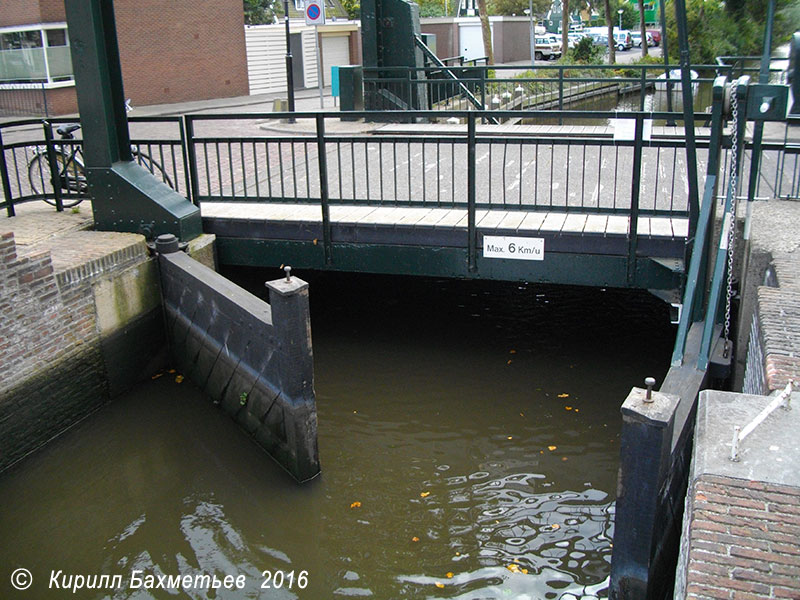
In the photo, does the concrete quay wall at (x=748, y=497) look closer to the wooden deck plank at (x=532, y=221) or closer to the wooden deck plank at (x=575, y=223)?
the wooden deck plank at (x=575, y=223)

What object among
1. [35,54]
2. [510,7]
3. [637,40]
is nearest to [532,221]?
[35,54]

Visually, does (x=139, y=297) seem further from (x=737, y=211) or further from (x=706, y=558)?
(x=706, y=558)

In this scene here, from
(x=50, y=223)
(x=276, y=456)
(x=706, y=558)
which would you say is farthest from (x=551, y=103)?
(x=706, y=558)

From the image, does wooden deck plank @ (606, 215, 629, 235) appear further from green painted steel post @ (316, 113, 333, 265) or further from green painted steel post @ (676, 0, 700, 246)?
green painted steel post @ (316, 113, 333, 265)

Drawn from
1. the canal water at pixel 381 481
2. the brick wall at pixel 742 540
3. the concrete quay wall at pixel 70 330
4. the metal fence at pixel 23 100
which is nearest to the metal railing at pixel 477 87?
the canal water at pixel 381 481

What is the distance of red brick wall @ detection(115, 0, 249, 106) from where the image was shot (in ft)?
92.0

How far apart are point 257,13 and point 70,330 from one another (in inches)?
2031

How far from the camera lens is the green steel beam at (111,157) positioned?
27.5ft

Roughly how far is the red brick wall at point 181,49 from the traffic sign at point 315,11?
35.4 feet

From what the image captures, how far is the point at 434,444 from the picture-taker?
718cm

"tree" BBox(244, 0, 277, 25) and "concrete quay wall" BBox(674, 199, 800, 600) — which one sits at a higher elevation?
"tree" BBox(244, 0, 277, 25)

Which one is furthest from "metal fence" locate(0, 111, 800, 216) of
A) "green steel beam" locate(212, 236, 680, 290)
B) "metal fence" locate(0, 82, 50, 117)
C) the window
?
the window

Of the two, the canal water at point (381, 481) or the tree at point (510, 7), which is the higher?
the tree at point (510, 7)

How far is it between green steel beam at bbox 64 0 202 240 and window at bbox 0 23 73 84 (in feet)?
60.4
